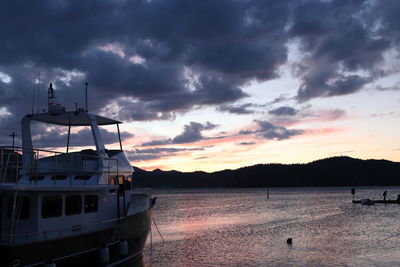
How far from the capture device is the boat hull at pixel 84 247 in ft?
46.8

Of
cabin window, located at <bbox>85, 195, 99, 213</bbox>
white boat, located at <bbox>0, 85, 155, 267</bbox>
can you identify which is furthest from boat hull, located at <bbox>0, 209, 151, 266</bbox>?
cabin window, located at <bbox>85, 195, 99, 213</bbox>

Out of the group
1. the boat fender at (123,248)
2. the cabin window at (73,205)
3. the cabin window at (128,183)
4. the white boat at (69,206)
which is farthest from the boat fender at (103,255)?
the cabin window at (128,183)

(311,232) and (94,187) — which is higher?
(94,187)

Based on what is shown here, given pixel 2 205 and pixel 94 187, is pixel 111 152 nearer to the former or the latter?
pixel 94 187

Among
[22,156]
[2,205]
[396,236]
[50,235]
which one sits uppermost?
[22,156]

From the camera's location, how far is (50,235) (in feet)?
52.5

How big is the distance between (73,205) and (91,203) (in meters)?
1.13

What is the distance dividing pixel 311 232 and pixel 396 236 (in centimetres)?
712

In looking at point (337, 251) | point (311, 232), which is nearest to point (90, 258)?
point (337, 251)

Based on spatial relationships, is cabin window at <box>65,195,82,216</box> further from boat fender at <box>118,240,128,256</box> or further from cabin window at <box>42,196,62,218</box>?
boat fender at <box>118,240,128,256</box>

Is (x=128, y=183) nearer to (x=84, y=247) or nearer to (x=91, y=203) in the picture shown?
(x=91, y=203)

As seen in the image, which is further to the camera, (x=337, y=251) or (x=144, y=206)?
(x=337, y=251)

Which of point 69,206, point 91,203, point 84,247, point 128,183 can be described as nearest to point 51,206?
point 69,206

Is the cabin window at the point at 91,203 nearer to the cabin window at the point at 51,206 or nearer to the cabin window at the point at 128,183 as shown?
the cabin window at the point at 51,206
